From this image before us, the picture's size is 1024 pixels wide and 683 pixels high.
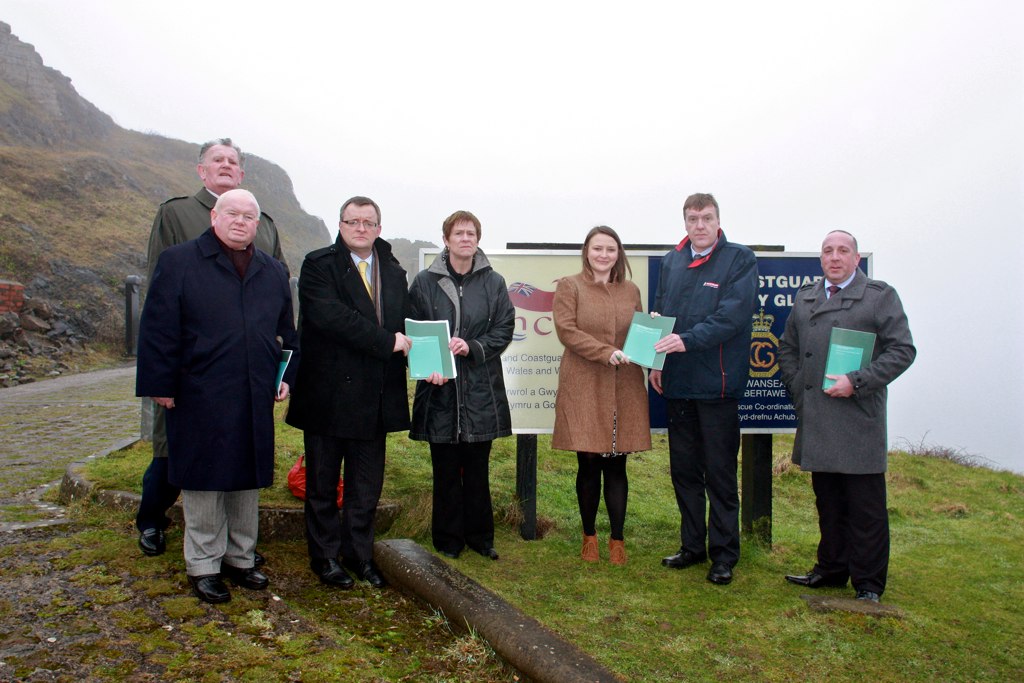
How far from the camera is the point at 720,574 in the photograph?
4.78 m

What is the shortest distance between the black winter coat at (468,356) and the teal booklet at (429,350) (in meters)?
0.20

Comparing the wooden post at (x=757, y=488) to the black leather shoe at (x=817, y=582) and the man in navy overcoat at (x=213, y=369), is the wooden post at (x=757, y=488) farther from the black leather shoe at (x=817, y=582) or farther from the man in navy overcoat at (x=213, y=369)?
the man in navy overcoat at (x=213, y=369)

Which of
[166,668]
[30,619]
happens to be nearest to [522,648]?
[166,668]

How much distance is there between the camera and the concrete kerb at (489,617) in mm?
3123

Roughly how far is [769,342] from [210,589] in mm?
4119

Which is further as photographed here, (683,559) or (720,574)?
(683,559)

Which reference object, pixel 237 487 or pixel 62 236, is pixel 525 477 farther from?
pixel 62 236

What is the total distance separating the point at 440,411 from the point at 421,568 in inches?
39.3

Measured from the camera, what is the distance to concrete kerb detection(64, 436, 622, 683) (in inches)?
124

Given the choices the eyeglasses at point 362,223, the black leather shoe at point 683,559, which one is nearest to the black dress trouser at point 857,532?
the black leather shoe at point 683,559

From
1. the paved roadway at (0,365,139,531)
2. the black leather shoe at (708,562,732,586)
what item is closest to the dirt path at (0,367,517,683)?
the paved roadway at (0,365,139,531)

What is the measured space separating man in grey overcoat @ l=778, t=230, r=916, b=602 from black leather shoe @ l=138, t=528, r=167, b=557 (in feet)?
12.4

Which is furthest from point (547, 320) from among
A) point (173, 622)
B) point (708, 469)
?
point (173, 622)

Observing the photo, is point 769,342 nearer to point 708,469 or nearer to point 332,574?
point 708,469
